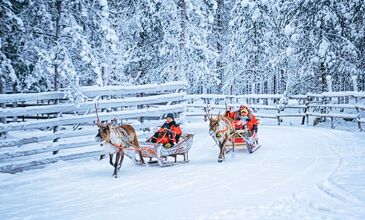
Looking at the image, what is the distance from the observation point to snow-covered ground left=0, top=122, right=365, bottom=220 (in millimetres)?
5520

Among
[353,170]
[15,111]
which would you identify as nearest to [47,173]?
[15,111]

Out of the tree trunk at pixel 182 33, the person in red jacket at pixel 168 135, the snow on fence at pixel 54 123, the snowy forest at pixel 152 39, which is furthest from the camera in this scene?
the tree trunk at pixel 182 33

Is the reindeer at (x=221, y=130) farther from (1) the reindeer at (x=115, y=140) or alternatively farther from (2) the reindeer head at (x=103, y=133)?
(2) the reindeer head at (x=103, y=133)

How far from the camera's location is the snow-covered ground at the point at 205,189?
552cm

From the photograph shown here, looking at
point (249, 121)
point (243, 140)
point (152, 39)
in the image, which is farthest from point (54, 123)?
point (152, 39)

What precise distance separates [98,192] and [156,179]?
4.54 feet

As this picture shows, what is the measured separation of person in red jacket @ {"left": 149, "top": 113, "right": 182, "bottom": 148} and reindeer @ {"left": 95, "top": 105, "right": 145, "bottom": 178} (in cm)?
74

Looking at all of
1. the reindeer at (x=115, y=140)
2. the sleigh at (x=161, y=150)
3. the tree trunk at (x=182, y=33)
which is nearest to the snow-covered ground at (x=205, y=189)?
the sleigh at (x=161, y=150)

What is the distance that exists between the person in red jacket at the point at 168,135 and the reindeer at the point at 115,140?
0.74 m

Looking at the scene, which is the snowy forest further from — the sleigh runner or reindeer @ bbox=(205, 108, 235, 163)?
the sleigh runner

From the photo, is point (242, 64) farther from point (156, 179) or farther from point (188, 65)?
point (156, 179)

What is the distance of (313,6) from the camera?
1955cm

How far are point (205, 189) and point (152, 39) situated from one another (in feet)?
54.5

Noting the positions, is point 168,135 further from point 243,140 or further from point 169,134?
point 243,140
